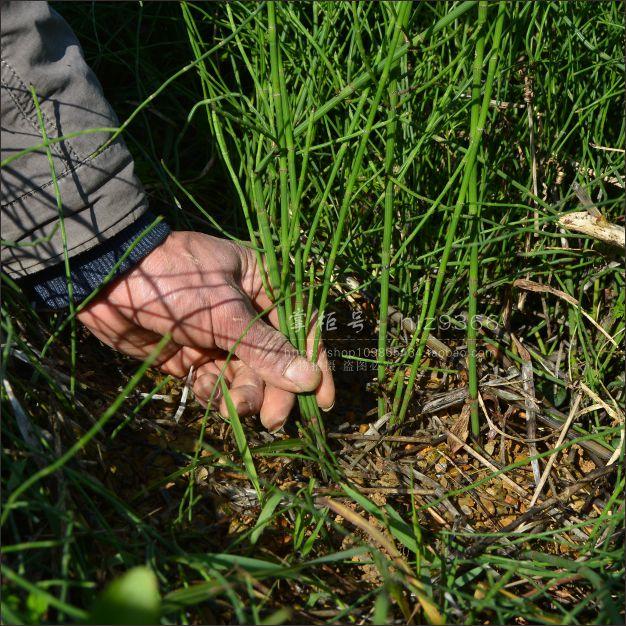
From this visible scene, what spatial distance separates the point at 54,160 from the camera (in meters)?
0.99

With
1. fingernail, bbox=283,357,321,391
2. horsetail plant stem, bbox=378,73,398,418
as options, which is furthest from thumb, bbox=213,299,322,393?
horsetail plant stem, bbox=378,73,398,418

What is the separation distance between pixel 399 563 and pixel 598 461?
45cm

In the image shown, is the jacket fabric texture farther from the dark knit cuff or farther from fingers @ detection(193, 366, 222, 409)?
fingers @ detection(193, 366, 222, 409)

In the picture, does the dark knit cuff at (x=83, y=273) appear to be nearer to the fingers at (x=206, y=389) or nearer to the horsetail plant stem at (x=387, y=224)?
the fingers at (x=206, y=389)

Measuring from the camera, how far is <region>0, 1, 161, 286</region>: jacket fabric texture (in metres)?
0.95

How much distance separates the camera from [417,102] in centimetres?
113

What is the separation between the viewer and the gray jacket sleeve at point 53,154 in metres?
0.95

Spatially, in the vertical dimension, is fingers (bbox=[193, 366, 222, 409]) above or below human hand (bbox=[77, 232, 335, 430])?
below

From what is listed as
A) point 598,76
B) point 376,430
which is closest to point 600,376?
point 376,430

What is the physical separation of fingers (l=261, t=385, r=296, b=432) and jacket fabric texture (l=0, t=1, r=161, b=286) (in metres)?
0.29

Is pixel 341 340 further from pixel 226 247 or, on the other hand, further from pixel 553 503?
pixel 553 503

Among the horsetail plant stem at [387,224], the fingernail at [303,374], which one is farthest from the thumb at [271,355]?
the horsetail plant stem at [387,224]

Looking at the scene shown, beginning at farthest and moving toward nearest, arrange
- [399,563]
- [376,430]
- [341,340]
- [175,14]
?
1. [175,14]
2. [341,340]
3. [376,430]
4. [399,563]

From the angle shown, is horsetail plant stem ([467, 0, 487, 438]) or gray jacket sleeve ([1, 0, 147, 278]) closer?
horsetail plant stem ([467, 0, 487, 438])
